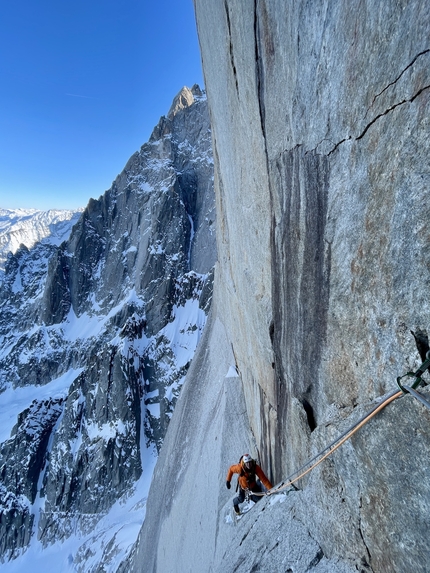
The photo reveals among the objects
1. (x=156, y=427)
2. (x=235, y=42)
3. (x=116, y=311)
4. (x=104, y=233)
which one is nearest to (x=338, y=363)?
(x=235, y=42)

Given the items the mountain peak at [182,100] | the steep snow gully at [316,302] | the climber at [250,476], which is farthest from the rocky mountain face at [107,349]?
the climber at [250,476]

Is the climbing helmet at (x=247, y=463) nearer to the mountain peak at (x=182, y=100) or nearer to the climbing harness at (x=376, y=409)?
the climbing harness at (x=376, y=409)

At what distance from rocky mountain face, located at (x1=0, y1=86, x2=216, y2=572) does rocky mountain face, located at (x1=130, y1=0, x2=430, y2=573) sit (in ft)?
138

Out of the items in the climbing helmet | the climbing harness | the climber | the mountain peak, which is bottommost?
the climber

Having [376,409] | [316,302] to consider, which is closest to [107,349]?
[316,302]

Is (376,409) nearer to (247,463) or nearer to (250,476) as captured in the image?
(247,463)

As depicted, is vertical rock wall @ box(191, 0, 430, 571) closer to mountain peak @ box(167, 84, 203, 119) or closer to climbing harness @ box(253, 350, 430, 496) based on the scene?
climbing harness @ box(253, 350, 430, 496)

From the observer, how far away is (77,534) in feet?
171

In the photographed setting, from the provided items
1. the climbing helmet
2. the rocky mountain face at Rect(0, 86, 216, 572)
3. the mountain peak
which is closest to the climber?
the climbing helmet

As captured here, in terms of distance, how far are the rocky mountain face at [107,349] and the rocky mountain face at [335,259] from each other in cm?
4211

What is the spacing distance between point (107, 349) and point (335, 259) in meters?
67.4

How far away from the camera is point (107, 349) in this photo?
65.6 metres

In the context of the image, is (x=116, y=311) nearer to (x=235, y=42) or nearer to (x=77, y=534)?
(x=77, y=534)

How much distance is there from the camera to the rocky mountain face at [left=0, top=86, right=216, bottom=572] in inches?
2178
